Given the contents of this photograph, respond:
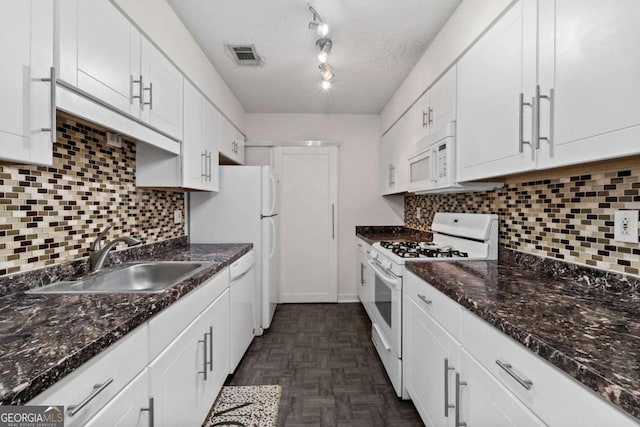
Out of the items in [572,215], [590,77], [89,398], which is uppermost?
[590,77]

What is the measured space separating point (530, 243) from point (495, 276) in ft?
1.28

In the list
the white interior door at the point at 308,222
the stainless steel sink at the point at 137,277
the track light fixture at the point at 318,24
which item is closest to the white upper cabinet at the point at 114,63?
the stainless steel sink at the point at 137,277

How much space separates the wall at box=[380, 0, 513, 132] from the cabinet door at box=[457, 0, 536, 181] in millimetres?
63

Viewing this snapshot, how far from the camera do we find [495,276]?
1.47 meters

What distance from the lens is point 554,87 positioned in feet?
3.64

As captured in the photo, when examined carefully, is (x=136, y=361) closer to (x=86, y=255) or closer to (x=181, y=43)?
(x=86, y=255)

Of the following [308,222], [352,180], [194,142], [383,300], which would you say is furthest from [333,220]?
[194,142]

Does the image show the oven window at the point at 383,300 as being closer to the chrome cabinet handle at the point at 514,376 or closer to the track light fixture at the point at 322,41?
the chrome cabinet handle at the point at 514,376

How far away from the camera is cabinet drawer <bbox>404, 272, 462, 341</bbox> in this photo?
1257 mm

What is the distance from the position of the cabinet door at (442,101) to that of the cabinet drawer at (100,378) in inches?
75.2

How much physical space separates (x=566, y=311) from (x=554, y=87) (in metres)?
0.76

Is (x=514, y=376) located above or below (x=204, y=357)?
above

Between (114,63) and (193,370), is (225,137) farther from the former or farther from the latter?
(193,370)

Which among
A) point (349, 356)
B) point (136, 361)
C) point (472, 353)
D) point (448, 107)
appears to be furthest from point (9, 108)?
point (349, 356)
